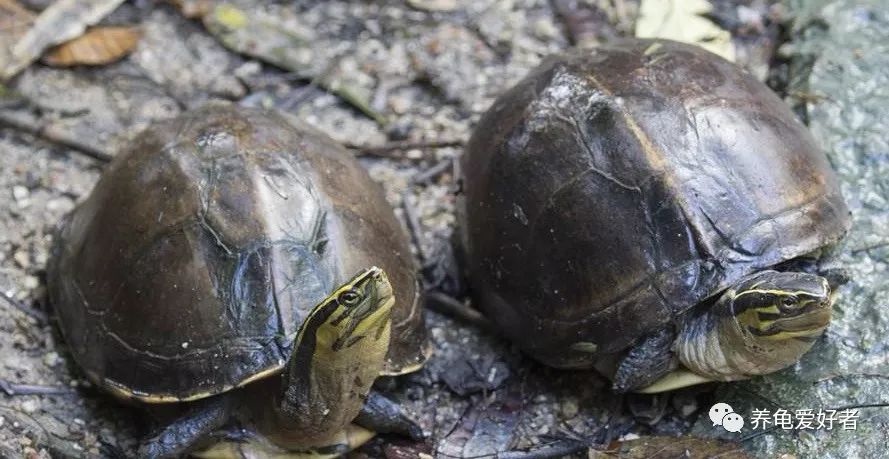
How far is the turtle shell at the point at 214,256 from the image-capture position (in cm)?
343

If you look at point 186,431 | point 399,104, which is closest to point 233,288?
point 186,431

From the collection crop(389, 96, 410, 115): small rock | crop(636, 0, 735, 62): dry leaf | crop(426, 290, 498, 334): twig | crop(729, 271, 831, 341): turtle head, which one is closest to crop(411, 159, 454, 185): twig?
crop(389, 96, 410, 115): small rock

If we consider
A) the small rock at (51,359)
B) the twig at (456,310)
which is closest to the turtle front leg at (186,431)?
the small rock at (51,359)

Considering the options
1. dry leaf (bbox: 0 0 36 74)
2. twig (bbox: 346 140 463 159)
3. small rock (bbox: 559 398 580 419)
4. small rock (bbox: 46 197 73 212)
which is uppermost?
dry leaf (bbox: 0 0 36 74)

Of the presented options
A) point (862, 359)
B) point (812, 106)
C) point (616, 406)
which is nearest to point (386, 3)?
point (812, 106)

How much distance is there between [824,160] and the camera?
3.85 meters

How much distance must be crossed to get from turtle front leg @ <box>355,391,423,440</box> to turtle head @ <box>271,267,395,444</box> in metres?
0.15

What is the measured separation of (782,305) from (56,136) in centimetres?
314

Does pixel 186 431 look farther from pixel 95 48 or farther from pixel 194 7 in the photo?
pixel 194 7

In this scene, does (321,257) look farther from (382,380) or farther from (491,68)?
(491,68)

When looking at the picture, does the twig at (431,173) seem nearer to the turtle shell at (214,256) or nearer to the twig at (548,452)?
the turtle shell at (214,256)

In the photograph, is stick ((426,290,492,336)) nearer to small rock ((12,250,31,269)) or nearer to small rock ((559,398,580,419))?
small rock ((559,398,580,419))

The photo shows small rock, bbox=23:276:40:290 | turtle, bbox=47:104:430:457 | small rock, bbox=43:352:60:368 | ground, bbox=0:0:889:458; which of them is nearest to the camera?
turtle, bbox=47:104:430:457

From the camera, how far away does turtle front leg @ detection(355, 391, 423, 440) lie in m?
3.67
